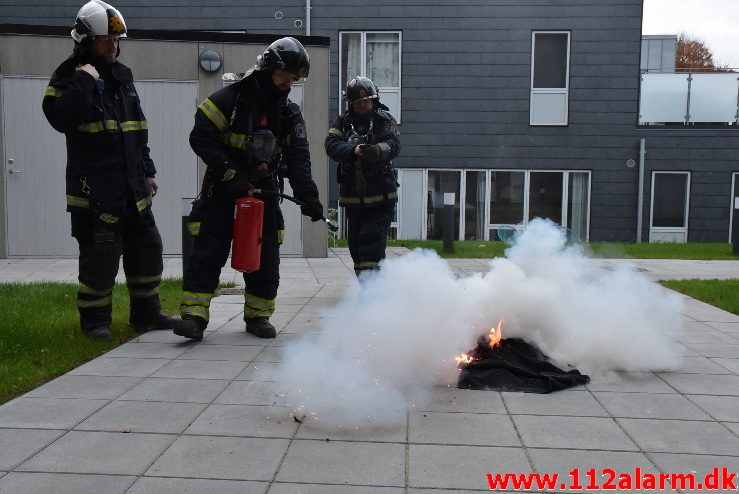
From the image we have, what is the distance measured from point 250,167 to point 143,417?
2.25 m

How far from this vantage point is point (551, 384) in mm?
4059

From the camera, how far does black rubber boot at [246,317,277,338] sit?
545cm

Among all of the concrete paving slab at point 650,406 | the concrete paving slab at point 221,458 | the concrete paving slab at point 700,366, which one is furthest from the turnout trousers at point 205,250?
the concrete paving slab at point 700,366

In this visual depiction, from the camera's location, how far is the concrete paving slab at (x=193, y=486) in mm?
2717

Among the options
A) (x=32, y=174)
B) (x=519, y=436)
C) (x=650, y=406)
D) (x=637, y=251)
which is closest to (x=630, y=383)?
(x=650, y=406)

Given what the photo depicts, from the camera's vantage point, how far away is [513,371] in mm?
4266

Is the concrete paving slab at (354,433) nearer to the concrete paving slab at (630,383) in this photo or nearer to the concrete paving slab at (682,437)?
the concrete paving slab at (682,437)

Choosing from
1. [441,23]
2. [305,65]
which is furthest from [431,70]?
[305,65]

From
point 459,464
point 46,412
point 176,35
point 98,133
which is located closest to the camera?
point 459,464

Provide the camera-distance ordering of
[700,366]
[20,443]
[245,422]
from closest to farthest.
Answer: [20,443] < [245,422] < [700,366]

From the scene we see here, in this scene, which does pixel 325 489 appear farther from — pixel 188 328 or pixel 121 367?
pixel 188 328

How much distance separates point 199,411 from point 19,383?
126cm

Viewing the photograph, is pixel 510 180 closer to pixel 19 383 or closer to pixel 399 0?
pixel 399 0

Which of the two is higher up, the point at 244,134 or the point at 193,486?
the point at 244,134
